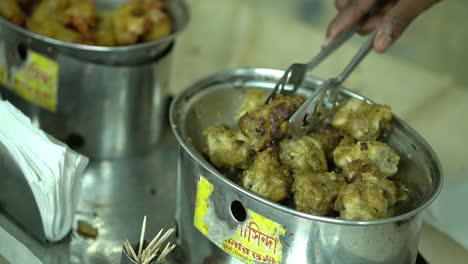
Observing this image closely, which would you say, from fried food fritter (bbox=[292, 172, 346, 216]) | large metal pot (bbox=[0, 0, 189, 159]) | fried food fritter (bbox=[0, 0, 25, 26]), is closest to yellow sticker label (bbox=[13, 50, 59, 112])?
large metal pot (bbox=[0, 0, 189, 159])

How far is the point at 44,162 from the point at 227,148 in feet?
1.28

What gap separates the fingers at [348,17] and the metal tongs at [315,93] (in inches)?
1.4

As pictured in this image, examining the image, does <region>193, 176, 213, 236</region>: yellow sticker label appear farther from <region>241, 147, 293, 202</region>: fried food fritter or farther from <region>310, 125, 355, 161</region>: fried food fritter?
<region>310, 125, 355, 161</region>: fried food fritter

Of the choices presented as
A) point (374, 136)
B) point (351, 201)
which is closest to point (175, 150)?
point (374, 136)

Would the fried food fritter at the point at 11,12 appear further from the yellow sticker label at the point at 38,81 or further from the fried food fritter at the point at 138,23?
the fried food fritter at the point at 138,23

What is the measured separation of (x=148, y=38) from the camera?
1870 millimetres

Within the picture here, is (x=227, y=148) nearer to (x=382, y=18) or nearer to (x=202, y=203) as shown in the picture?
(x=202, y=203)

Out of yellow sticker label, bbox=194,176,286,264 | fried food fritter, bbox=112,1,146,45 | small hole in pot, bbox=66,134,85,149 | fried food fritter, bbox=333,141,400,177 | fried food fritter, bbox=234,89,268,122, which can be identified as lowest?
small hole in pot, bbox=66,134,85,149

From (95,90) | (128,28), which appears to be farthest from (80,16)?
(95,90)

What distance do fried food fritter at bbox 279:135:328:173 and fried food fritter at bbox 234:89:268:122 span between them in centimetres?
13

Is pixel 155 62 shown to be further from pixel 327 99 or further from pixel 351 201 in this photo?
pixel 351 201

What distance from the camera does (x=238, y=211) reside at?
1.32 m

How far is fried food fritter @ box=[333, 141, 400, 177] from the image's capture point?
1.40 metres

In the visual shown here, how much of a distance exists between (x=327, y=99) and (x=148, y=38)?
23.6 inches
